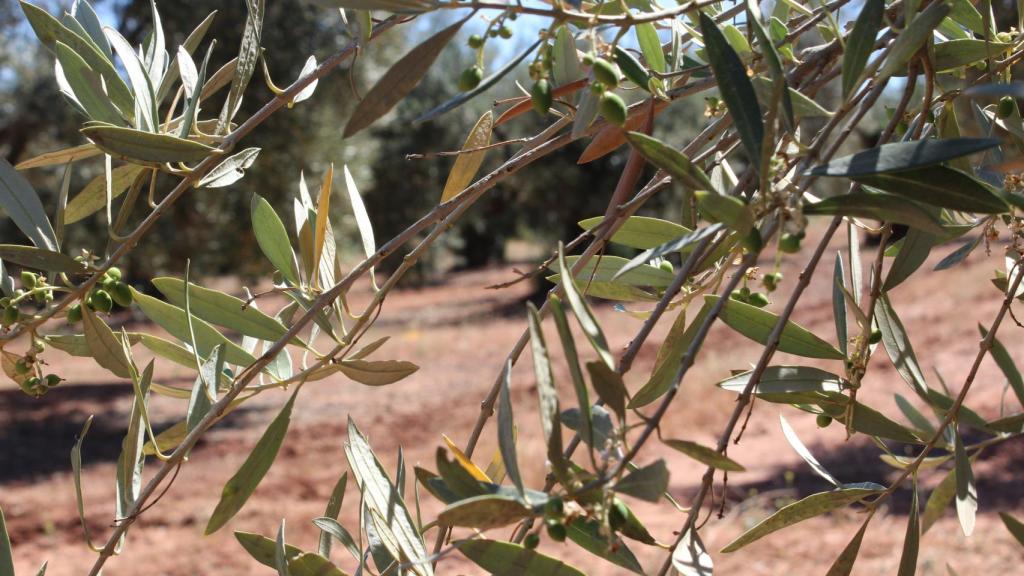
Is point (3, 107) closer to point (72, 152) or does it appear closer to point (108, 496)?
point (108, 496)

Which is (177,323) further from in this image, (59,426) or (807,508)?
(59,426)

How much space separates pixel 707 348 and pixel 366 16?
772 cm

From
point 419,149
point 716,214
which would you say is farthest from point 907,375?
point 419,149

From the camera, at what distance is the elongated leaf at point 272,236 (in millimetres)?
669

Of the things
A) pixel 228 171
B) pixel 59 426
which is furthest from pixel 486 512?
pixel 59 426

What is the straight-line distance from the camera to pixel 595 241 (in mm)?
565

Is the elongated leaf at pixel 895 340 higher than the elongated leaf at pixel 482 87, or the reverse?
the elongated leaf at pixel 482 87

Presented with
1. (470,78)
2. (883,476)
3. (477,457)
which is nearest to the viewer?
(470,78)

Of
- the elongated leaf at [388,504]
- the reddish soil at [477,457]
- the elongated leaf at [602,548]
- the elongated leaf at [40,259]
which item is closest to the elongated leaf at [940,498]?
the elongated leaf at [602,548]

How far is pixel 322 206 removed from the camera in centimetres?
61

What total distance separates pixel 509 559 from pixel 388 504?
0.08 m

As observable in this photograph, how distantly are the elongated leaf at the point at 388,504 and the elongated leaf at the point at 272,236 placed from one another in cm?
21

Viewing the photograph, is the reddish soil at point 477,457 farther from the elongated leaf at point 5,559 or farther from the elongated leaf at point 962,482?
the elongated leaf at point 5,559

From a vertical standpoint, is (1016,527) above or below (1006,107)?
below
